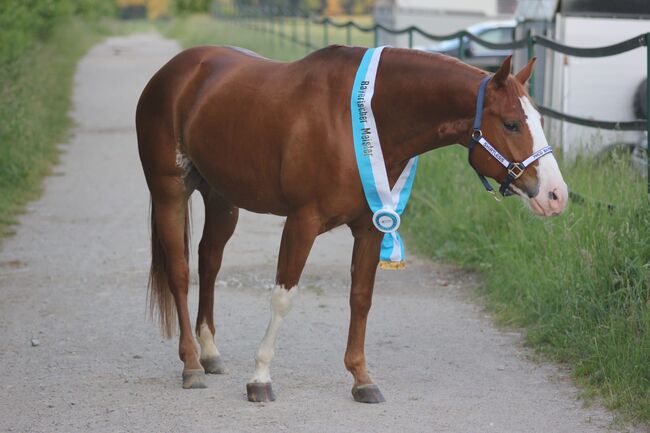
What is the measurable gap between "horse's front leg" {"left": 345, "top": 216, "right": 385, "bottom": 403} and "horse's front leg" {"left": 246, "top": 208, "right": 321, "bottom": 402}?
0.30 m

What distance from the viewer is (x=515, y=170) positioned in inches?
183

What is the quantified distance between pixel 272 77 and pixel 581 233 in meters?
2.46

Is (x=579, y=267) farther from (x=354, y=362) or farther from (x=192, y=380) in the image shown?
(x=192, y=380)

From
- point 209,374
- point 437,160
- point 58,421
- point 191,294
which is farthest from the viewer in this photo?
point 437,160

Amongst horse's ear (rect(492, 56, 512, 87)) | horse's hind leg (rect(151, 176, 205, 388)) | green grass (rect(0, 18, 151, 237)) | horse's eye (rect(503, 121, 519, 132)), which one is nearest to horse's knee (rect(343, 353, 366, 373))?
horse's hind leg (rect(151, 176, 205, 388))

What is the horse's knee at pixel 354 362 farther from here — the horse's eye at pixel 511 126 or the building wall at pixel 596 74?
the building wall at pixel 596 74

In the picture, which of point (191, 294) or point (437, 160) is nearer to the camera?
point (191, 294)

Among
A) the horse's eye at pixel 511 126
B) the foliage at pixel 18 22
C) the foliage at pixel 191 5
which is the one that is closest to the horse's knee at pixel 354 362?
the horse's eye at pixel 511 126

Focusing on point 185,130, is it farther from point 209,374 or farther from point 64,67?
point 64,67

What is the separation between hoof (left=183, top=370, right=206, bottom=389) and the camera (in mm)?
5512

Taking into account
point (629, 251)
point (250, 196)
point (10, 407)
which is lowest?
point (10, 407)

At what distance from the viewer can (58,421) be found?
16.4 ft

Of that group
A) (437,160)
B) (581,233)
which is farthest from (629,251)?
(437,160)

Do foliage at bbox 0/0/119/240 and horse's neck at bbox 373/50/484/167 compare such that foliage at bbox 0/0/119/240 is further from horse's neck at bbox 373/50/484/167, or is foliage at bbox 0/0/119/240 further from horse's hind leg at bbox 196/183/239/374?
horse's neck at bbox 373/50/484/167
